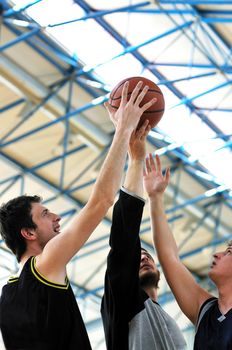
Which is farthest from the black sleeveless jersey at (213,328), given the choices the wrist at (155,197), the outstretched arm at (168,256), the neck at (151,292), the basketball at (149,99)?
the basketball at (149,99)

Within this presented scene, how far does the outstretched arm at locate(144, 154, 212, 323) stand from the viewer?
5723mm

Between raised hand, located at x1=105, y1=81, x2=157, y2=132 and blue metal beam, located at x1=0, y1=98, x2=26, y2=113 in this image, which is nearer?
raised hand, located at x1=105, y1=81, x2=157, y2=132

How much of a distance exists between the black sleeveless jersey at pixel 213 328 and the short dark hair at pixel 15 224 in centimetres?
126

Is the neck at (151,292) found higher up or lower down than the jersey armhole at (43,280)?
lower down

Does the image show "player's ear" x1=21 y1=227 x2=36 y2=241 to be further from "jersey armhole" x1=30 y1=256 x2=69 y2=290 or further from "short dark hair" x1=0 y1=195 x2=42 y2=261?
"jersey armhole" x1=30 y1=256 x2=69 y2=290

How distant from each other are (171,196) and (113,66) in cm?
607

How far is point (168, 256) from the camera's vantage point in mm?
5906

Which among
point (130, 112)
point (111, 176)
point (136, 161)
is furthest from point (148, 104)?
point (111, 176)

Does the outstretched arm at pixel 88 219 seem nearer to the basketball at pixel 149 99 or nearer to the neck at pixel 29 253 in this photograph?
the neck at pixel 29 253

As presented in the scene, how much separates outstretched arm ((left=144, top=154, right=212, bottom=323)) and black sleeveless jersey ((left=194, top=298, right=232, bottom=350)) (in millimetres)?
122

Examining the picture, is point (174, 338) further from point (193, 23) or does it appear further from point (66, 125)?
point (66, 125)

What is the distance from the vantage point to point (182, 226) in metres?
25.0

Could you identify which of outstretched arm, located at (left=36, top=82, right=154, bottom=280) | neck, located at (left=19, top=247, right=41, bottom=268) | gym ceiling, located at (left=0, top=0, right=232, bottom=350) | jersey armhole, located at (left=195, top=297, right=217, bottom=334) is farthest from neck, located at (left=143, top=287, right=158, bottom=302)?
gym ceiling, located at (left=0, top=0, right=232, bottom=350)

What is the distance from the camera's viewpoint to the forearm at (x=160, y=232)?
593 cm
